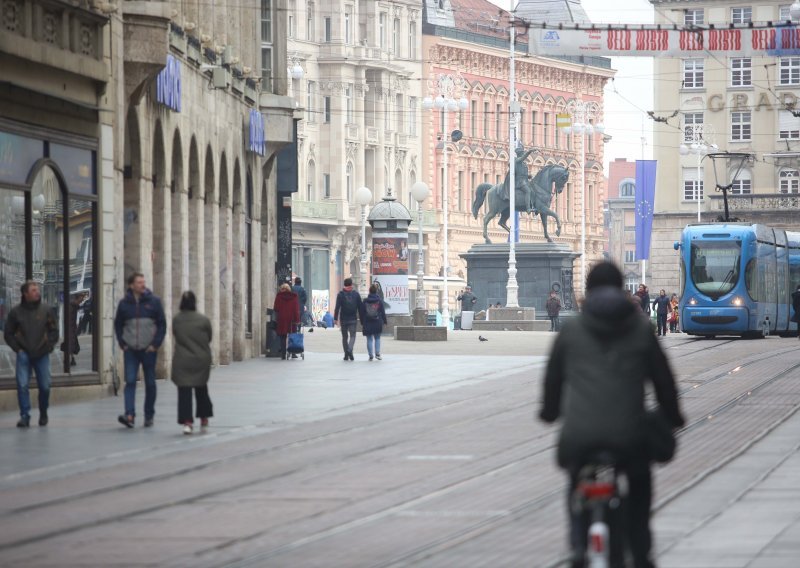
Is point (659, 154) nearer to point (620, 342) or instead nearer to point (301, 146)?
point (301, 146)

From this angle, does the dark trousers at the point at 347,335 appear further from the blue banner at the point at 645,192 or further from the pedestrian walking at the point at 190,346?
the blue banner at the point at 645,192

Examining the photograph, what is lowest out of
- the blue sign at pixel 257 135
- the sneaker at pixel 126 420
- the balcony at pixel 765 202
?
the sneaker at pixel 126 420

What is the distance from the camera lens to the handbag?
8.98m

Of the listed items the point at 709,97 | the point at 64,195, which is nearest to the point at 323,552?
the point at 64,195

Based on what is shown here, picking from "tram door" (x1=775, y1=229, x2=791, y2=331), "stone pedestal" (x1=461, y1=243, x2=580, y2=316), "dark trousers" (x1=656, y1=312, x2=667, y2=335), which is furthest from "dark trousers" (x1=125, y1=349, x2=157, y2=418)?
"stone pedestal" (x1=461, y1=243, x2=580, y2=316)

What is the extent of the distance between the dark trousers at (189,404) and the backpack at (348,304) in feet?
62.4

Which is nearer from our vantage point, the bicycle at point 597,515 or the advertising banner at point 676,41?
the bicycle at point 597,515

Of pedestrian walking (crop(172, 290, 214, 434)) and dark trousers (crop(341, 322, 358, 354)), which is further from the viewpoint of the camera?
dark trousers (crop(341, 322, 358, 354))

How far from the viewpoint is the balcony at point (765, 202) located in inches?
4437

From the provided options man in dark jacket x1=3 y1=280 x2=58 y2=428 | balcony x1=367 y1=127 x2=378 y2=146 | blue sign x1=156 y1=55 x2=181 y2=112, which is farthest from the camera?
balcony x1=367 y1=127 x2=378 y2=146

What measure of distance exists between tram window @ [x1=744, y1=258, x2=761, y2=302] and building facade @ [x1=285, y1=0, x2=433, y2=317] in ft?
144

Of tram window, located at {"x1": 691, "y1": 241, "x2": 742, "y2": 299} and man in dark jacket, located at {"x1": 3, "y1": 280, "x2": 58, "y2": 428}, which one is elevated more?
tram window, located at {"x1": 691, "y1": 241, "x2": 742, "y2": 299}

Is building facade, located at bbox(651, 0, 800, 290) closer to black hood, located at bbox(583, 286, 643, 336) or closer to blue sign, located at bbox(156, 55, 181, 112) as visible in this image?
blue sign, located at bbox(156, 55, 181, 112)

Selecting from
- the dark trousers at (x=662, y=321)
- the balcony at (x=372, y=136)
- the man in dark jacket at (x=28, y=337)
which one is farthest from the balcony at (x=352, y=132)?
the man in dark jacket at (x=28, y=337)
